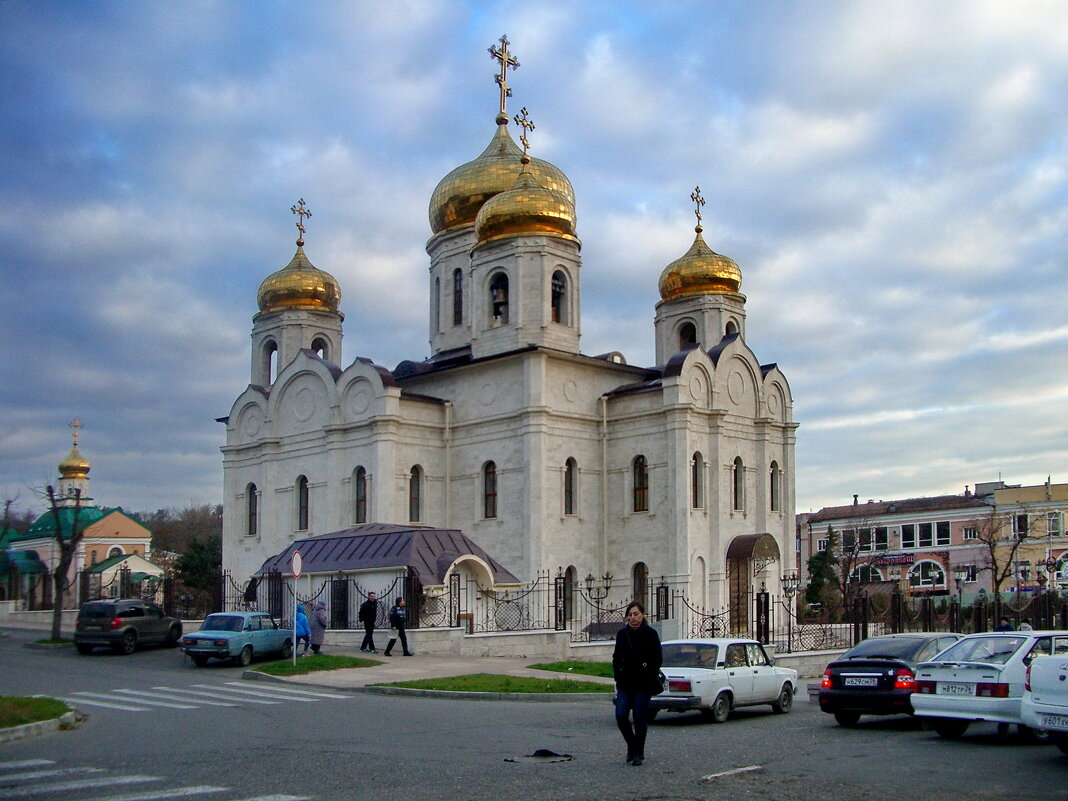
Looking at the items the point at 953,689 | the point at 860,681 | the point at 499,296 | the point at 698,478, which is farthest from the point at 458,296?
the point at 953,689

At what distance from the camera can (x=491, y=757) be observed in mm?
11594

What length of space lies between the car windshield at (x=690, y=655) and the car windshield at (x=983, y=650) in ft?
10.1

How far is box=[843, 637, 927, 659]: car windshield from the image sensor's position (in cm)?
1502

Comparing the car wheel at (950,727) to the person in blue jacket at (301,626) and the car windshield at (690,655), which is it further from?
the person in blue jacket at (301,626)

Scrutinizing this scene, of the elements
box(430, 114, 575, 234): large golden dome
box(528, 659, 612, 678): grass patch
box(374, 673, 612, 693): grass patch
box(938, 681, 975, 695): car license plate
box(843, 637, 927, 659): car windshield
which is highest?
box(430, 114, 575, 234): large golden dome

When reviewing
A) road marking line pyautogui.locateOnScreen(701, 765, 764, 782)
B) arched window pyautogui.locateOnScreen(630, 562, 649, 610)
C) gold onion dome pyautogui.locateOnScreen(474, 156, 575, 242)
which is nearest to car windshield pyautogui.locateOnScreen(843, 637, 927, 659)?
road marking line pyautogui.locateOnScreen(701, 765, 764, 782)

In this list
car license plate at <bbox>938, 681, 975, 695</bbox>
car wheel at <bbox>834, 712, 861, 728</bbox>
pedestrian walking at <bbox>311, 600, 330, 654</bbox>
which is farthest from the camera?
pedestrian walking at <bbox>311, 600, 330, 654</bbox>

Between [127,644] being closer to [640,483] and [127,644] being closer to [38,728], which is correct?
[38,728]

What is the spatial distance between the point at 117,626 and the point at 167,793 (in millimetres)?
18324

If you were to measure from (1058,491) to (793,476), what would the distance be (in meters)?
30.8

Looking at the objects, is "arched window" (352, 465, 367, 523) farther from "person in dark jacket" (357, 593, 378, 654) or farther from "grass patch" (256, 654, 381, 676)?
"grass patch" (256, 654, 381, 676)

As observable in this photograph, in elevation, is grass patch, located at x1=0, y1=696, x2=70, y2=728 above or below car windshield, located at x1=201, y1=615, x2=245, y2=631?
below

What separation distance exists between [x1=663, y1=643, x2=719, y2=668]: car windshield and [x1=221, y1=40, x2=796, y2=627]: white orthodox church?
18331 millimetres

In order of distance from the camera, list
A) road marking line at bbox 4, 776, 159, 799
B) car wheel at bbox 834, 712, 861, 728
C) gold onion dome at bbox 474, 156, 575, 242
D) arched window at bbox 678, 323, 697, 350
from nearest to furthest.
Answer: road marking line at bbox 4, 776, 159, 799
car wheel at bbox 834, 712, 861, 728
gold onion dome at bbox 474, 156, 575, 242
arched window at bbox 678, 323, 697, 350
